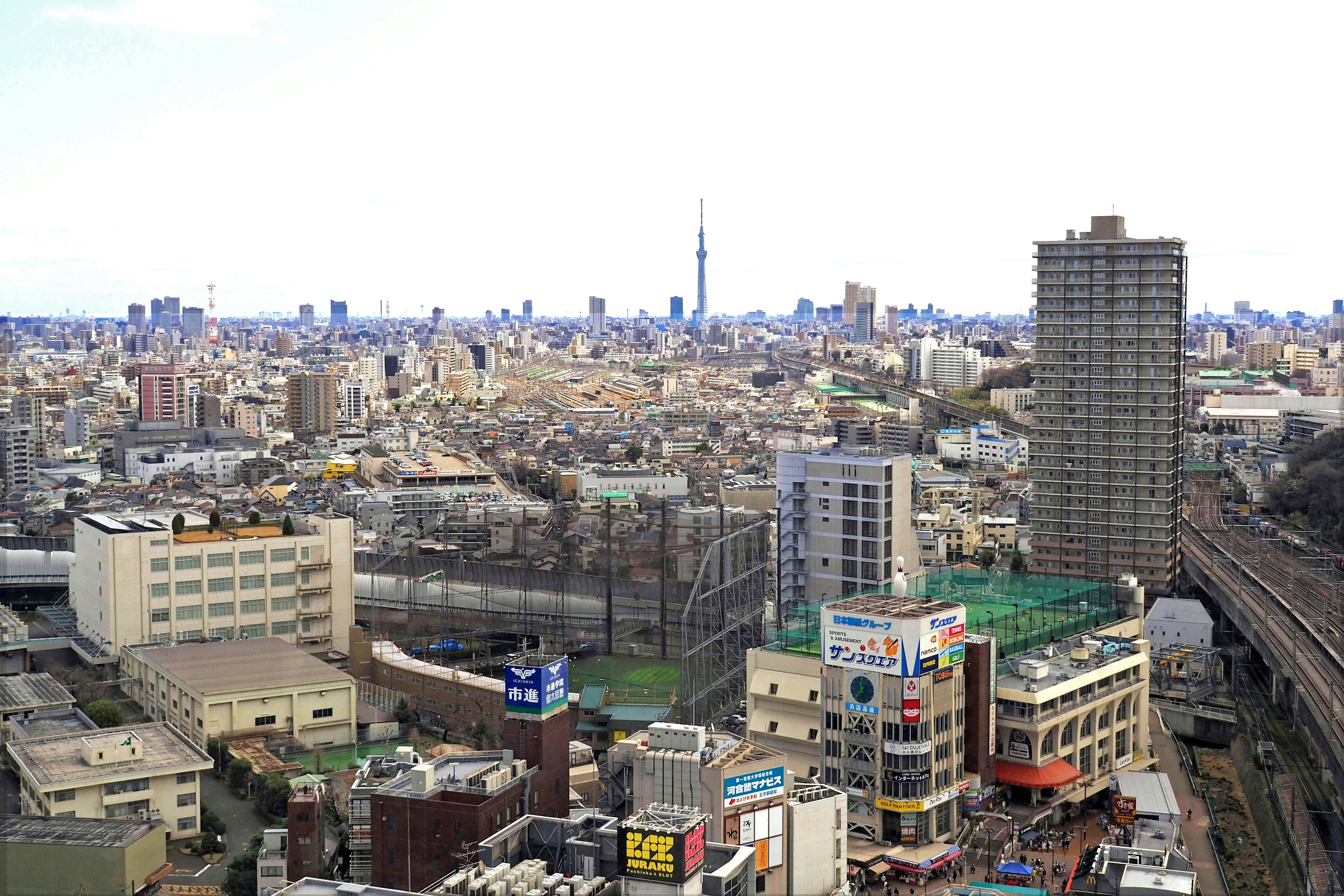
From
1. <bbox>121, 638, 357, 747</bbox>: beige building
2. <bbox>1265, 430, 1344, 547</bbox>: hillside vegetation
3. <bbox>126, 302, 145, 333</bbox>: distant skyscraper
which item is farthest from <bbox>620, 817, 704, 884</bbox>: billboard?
<bbox>126, 302, 145, 333</bbox>: distant skyscraper

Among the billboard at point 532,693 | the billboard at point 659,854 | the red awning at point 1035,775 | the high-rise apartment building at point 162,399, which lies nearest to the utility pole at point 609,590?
the red awning at point 1035,775

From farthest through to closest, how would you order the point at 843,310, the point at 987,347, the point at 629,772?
1. the point at 843,310
2. the point at 987,347
3. the point at 629,772

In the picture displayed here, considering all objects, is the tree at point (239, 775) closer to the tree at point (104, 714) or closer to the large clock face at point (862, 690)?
the tree at point (104, 714)

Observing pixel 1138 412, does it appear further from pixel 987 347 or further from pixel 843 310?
pixel 843 310

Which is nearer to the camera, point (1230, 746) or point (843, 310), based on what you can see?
point (1230, 746)

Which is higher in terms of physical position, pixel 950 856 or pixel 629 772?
pixel 629 772

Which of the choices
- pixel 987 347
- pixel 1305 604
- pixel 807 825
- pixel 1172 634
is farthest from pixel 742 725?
pixel 987 347
